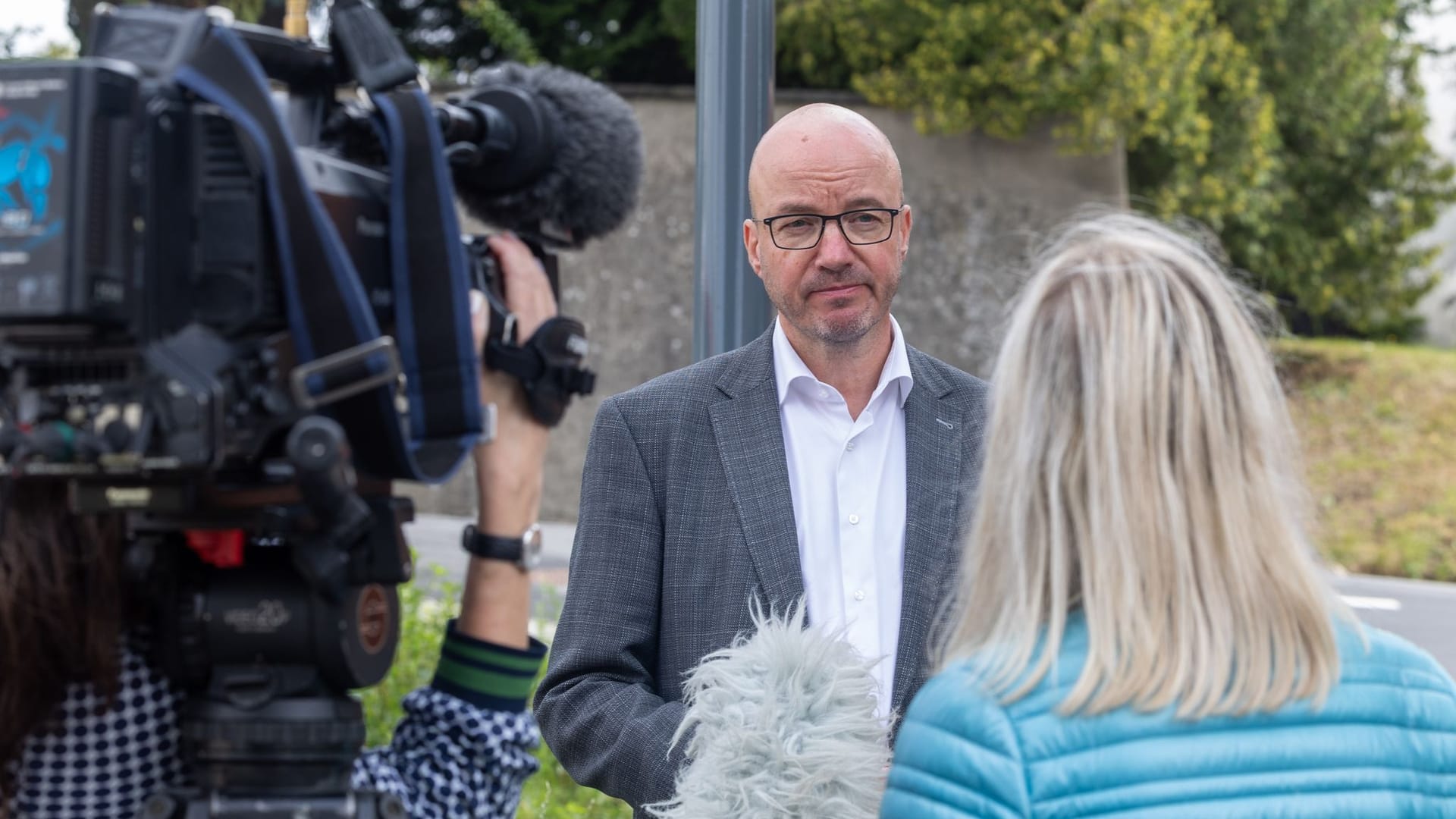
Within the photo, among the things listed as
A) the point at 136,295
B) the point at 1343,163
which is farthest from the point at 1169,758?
the point at 1343,163

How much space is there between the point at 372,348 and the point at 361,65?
1.17 ft

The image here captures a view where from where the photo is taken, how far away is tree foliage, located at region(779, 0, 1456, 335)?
41.1 ft

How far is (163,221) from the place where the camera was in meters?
1.52

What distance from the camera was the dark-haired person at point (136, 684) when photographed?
167 cm

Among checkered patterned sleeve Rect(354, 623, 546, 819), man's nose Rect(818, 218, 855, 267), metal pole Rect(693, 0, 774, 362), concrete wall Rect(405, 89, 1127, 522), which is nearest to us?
checkered patterned sleeve Rect(354, 623, 546, 819)

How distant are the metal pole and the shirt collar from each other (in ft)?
2.09

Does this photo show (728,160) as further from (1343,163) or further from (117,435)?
(1343,163)

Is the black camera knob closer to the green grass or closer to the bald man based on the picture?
the bald man

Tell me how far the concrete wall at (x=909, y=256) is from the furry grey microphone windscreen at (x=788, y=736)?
11.2m

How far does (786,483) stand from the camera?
263cm

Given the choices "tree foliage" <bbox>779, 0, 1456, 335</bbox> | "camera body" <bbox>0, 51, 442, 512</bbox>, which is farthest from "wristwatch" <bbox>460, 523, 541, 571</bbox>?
"tree foliage" <bbox>779, 0, 1456, 335</bbox>

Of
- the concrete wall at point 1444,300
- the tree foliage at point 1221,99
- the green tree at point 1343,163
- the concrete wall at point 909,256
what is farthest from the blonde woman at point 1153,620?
the concrete wall at point 1444,300

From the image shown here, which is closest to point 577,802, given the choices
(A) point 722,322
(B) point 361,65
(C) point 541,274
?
(A) point 722,322

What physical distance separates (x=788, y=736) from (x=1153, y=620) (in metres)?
0.55
